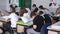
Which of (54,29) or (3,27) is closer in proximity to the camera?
(54,29)

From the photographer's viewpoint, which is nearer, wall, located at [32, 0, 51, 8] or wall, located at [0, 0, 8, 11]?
wall, located at [32, 0, 51, 8]

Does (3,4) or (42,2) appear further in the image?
(3,4)

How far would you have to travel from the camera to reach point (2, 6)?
794cm

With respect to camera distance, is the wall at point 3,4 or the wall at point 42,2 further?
the wall at point 3,4

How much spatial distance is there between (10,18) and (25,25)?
0.86 meters

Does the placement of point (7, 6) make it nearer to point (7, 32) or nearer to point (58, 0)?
point (58, 0)

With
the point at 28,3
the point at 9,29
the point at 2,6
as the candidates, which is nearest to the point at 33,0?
the point at 28,3

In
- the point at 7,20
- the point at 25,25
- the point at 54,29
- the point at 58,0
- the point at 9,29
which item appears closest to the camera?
the point at 54,29

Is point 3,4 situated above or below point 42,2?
below

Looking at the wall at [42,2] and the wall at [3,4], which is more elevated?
the wall at [42,2]

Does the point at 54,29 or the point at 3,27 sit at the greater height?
the point at 54,29

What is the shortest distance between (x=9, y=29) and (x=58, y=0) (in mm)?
3132

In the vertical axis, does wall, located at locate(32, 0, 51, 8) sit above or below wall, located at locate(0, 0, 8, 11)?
above

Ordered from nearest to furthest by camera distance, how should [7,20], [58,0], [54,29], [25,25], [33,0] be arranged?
[54,29] → [25,25] → [7,20] → [58,0] → [33,0]
